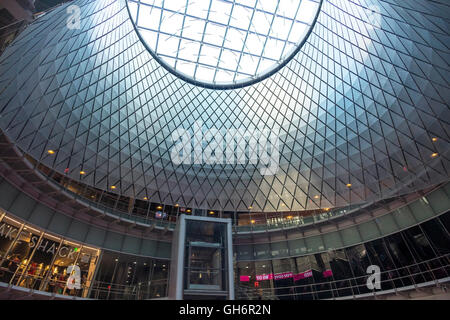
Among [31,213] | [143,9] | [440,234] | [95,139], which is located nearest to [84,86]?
[95,139]

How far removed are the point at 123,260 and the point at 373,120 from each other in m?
31.6

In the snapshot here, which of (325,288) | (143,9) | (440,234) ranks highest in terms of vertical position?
(143,9)

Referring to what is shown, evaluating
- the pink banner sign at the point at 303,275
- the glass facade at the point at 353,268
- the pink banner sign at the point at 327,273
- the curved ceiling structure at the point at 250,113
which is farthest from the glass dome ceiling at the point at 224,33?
the pink banner sign at the point at 327,273

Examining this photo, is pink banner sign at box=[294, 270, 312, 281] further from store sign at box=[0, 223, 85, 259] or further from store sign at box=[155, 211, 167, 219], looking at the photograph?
store sign at box=[0, 223, 85, 259]

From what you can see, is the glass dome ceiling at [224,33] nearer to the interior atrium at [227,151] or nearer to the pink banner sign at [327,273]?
the interior atrium at [227,151]

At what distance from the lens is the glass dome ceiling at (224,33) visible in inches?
1163

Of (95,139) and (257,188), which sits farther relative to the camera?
(257,188)

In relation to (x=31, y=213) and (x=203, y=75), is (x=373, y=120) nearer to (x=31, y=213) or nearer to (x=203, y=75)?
(x=203, y=75)

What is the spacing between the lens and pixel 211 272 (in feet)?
80.7

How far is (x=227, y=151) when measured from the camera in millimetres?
37500

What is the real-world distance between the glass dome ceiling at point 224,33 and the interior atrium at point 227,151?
0.62 ft

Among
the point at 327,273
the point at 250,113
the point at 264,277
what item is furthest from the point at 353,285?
the point at 250,113

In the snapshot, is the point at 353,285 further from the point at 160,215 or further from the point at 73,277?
the point at 73,277

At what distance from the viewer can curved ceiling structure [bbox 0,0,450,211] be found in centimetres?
2378
